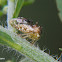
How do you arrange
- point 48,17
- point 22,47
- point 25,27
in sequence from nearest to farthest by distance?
point 22,47 → point 25,27 → point 48,17

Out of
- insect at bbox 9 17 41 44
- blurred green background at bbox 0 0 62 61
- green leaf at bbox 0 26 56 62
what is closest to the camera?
green leaf at bbox 0 26 56 62

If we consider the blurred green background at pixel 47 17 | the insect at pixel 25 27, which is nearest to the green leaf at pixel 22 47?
the insect at pixel 25 27

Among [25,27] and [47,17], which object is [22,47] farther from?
[47,17]

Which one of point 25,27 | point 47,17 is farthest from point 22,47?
point 47,17

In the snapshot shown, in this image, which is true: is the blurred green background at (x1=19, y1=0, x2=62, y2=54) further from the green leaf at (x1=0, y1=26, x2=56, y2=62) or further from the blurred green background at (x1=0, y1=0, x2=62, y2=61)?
the green leaf at (x1=0, y1=26, x2=56, y2=62)

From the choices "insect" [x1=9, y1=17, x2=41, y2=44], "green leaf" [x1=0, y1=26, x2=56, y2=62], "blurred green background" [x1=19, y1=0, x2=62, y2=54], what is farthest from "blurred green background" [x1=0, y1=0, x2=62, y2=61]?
"green leaf" [x1=0, y1=26, x2=56, y2=62]

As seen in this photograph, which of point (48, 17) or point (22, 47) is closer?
point (22, 47)

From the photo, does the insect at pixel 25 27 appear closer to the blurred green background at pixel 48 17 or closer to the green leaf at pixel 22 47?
the green leaf at pixel 22 47

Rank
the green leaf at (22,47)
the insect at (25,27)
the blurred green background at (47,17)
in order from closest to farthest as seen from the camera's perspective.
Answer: the green leaf at (22,47) → the insect at (25,27) → the blurred green background at (47,17)

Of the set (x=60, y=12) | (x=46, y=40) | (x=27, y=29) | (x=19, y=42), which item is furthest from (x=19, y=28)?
(x=46, y=40)

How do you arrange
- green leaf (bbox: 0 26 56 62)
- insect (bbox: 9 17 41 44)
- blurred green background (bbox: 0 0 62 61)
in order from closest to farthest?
green leaf (bbox: 0 26 56 62) → insect (bbox: 9 17 41 44) → blurred green background (bbox: 0 0 62 61)

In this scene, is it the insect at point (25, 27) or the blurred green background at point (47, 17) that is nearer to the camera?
the insect at point (25, 27)
